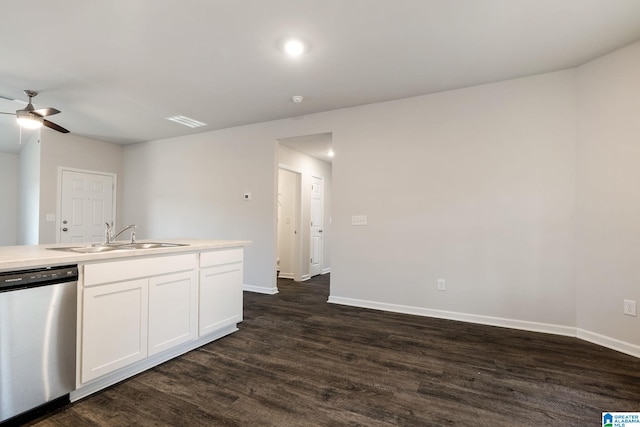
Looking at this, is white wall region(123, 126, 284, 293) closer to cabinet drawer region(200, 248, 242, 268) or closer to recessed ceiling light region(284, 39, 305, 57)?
cabinet drawer region(200, 248, 242, 268)

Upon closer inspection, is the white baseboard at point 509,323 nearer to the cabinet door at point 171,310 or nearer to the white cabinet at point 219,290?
the white cabinet at point 219,290

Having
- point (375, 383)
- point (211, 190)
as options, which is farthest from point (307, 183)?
point (375, 383)

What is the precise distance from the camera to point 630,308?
105 inches

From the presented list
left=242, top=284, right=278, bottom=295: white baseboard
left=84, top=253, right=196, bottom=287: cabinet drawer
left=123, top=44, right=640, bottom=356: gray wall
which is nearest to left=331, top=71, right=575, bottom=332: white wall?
left=123, top=44, right=640, bottom=356: gray wall

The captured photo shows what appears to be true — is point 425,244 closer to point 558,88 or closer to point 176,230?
point 558,88

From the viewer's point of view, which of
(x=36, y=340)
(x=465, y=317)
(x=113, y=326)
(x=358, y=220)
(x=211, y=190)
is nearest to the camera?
(x=36, y=340)

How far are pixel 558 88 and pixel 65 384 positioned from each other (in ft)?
15.8

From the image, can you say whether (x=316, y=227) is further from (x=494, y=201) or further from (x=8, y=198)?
(x=8, y=198)

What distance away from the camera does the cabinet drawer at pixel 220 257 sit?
275cm

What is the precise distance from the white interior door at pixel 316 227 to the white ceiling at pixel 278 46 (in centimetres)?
237

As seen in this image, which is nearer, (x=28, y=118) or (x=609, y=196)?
(x=609, y=196)

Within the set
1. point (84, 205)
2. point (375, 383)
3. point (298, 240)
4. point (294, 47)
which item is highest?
point (294, 47)

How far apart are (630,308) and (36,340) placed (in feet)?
14.6

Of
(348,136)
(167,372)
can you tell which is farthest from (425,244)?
(167,372)
